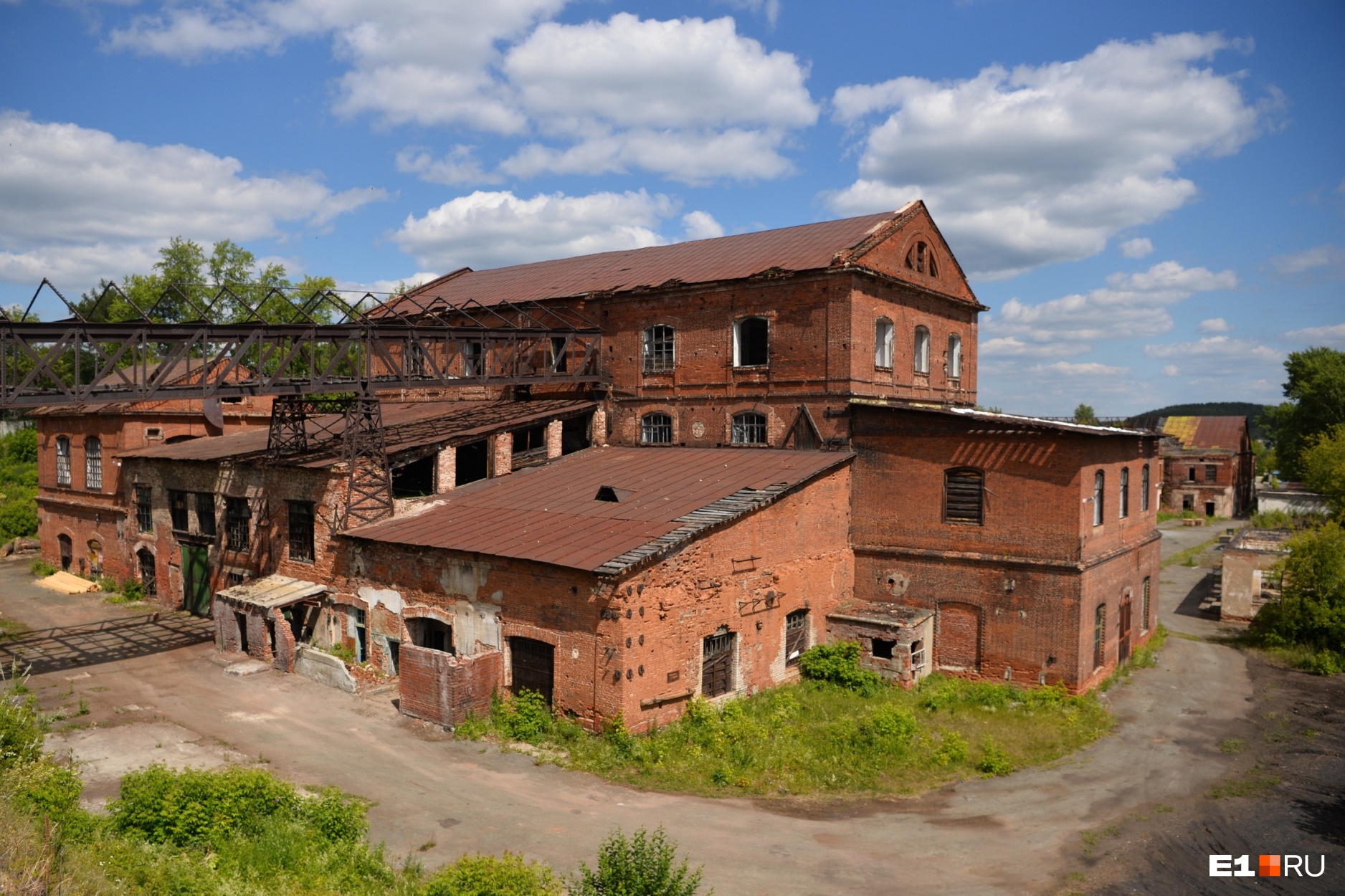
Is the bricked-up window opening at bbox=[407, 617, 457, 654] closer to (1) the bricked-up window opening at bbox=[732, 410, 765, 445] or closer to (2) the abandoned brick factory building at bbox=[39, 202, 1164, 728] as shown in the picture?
(2) the abandoned brick factory building at bbox=[39, 202, 1164, 728]

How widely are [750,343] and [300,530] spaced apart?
1318 cm

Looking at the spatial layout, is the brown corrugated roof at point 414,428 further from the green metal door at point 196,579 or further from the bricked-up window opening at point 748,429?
the bricked-up window opening at point 748,429

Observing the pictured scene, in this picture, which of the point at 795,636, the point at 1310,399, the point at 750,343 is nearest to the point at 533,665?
the point at 795,636

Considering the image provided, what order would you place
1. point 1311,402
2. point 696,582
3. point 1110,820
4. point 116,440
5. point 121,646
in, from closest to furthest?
point 1110,820
point 696,582
point 121,646
point 116,440
point 1311,402

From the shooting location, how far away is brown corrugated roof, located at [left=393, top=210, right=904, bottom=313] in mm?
24328

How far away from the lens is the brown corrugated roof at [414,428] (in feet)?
74.9

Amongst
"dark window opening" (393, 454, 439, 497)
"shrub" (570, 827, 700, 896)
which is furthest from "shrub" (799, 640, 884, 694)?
"dark window opening" (393, 454, 439, 497)

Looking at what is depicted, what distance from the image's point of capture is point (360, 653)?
20641 millimetres

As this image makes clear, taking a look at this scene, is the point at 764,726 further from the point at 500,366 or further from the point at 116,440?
the point at 116,440

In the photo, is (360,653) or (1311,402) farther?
(1311,402)

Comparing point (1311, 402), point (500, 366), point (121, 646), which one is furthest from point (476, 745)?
point (1311, 402)

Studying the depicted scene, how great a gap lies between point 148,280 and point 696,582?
155ft

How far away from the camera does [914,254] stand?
25.4 meters

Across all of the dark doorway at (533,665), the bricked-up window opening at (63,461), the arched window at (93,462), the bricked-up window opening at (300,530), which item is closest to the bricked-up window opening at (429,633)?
the dark doorway at (533,665)
